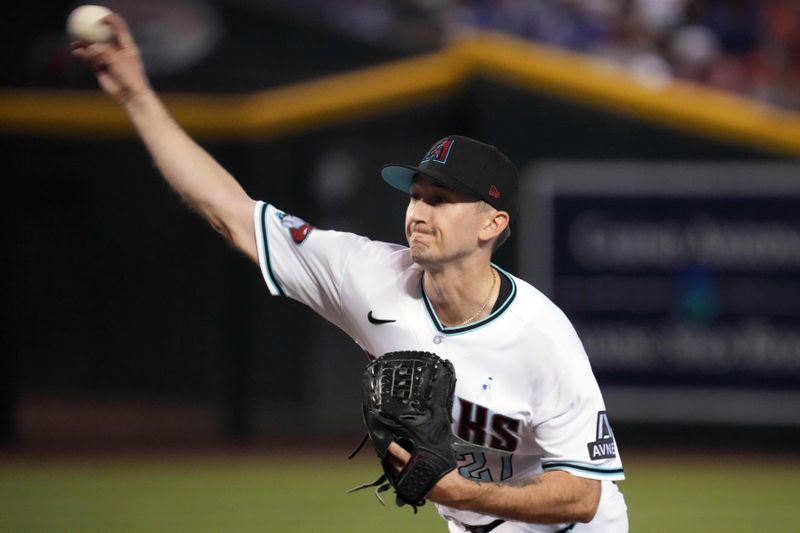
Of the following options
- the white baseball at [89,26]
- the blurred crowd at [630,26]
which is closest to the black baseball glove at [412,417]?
the white baseball at [89,26]

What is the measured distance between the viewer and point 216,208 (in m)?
3.87

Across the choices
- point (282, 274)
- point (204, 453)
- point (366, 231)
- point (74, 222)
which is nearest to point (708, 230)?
point (366, 231)

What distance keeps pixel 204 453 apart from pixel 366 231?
8.75ft

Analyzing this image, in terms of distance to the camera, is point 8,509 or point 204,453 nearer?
point 8,509

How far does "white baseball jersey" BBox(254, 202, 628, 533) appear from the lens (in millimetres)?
3615

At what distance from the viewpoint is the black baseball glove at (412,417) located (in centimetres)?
326

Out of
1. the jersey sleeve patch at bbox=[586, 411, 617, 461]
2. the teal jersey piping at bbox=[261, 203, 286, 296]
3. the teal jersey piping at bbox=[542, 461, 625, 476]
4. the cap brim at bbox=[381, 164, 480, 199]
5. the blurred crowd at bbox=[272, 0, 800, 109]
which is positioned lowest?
the teal jersey piping at bbox=[542, 461, 625, 476]

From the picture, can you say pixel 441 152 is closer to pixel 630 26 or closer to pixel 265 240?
pixel 265 240

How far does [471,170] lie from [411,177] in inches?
9.7

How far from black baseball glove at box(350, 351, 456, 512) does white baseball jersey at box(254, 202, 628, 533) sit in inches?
13.1

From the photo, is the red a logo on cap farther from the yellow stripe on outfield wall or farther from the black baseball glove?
the yellow stripe on outfield wall

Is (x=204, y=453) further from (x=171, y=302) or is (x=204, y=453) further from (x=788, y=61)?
(x=788, y=61)

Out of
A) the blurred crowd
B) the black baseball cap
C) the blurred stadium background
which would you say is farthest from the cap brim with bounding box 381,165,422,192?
the blurred crowd

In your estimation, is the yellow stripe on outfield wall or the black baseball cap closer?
the black baseball cap
